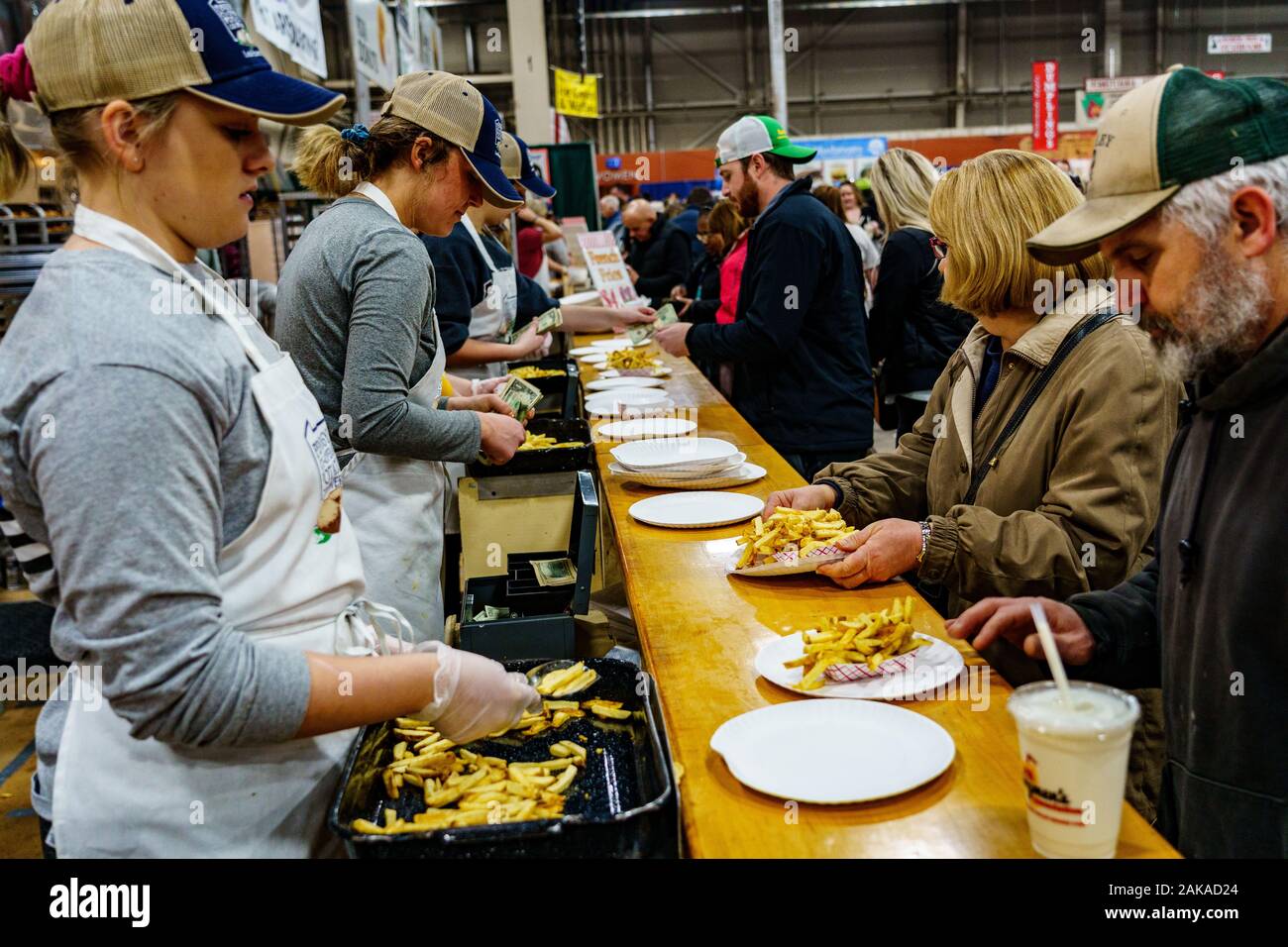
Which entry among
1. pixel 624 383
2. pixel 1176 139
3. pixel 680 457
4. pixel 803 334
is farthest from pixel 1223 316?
pixel 624 383

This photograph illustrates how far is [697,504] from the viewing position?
2.94 metres

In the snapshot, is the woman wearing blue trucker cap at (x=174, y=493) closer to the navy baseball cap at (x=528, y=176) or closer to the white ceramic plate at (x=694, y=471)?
the white ceramic plate at (x=694, y=471)

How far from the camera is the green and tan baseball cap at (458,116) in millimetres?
2600

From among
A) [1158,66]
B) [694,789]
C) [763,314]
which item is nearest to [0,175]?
[694,789]

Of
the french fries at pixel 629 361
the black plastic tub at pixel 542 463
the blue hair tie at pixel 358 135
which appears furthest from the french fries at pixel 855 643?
the french fries at pixel 629 361

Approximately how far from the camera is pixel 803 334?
13.8 feet

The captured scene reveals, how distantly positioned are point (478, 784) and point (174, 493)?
2.16 ft

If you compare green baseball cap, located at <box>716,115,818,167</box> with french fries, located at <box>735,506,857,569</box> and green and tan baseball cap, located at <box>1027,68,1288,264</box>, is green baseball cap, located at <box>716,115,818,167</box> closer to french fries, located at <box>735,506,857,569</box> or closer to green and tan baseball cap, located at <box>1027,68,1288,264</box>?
french fries, located at <box>735,506,857,569</box>

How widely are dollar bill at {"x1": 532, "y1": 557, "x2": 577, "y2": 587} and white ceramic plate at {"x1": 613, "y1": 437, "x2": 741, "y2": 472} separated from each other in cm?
40

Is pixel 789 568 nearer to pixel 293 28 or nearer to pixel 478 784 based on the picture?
pixel 478 784

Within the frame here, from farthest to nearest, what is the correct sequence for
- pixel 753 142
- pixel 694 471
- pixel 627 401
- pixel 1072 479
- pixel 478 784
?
pixel 627 401
pixel 753 142
pixel 694 471
pixel 1072 479
pixel 478 784

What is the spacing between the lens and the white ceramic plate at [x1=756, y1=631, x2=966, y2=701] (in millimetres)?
1705

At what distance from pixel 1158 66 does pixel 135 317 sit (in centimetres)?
Result: 2599

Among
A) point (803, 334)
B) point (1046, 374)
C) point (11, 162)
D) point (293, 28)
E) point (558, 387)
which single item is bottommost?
point (558, 387)
